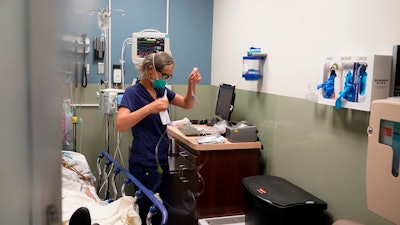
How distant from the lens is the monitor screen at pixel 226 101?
3.15 meters

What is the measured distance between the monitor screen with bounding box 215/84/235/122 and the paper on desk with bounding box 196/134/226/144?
42cm

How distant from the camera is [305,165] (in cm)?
237

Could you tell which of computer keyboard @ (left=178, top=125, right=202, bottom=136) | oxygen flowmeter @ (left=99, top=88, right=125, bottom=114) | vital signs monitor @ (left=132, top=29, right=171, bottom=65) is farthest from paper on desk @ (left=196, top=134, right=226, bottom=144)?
vital signs monitor @ (left=132, top=29, right=171, bottom=65)

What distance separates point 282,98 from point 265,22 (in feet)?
2.30

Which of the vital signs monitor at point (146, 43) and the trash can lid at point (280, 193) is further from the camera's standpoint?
the vital signs monitor at point (146, 43)

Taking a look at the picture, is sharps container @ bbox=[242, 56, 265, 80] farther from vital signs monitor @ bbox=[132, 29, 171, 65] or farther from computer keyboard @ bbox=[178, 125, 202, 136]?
vital signs monitor @ bbox=[132, 29, 171, 65]

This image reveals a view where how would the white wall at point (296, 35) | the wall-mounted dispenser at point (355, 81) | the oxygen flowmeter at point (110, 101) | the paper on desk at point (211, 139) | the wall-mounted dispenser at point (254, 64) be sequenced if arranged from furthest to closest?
the oxygen flowmeter at point (110, 101) → the wall-mounted dispenser at point (254, 64) → the paper on desk at point (211, 139) → the white wall at point (296, 35) → the wall-mounted dispenser at point (355, 81)

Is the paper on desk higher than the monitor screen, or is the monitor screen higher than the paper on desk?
the monitor screen

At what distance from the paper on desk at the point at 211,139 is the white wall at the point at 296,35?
1.87ft

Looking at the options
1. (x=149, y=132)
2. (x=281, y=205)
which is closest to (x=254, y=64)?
(x=149, y=132)

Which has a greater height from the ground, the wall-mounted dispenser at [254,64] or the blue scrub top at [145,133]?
the wall-mounted dispenser at [254,64]

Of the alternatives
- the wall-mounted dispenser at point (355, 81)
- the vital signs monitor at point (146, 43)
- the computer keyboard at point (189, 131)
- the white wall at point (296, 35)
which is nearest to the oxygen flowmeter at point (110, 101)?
the vital signs monitor at point (146, 43)

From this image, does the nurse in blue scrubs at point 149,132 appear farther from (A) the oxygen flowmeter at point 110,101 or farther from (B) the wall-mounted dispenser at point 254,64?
(A) the oxygen flowmeter at point 110,101

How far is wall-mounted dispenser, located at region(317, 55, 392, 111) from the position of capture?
1.65 m
